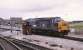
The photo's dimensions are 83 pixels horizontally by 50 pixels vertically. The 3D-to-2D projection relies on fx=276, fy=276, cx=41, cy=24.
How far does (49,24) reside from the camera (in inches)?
1417

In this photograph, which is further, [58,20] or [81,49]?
[58,20]

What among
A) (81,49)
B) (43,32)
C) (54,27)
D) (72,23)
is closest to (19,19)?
(72,23)

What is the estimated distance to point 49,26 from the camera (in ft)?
117

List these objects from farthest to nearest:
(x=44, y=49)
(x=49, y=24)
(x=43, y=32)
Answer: (x=43, y=32), (x=49, y=24), (x=44, y=49)

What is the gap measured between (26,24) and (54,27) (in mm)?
9967

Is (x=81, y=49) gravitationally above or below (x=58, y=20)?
below

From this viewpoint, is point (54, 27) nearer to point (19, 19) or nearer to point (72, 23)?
point (72, 23)

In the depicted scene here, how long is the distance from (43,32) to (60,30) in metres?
6.86

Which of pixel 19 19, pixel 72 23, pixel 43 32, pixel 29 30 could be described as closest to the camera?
pixel 43 32

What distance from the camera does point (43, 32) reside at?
A: 3900cm

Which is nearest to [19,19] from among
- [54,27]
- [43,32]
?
[43,32]

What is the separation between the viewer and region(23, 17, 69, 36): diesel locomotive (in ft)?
107

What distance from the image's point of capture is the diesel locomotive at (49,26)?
32719mm

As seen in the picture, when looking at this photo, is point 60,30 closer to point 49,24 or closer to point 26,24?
point 49,24
